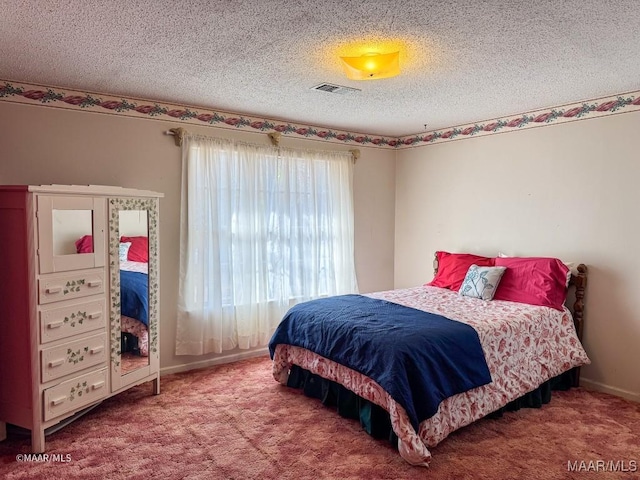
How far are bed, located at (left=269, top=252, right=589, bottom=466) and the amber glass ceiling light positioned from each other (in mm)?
1546

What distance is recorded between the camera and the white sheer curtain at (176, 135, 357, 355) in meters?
3.80

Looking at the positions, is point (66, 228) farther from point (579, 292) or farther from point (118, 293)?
point (579, 292)

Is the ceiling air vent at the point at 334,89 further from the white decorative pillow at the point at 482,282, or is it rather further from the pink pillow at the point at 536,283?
the pink pillow at the point at 536,283

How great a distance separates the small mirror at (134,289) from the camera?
2979 millimetres

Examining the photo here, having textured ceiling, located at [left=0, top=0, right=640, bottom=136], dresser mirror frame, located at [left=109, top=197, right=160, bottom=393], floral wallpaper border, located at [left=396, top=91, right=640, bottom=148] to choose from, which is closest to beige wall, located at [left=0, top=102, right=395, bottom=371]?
textured ceiling, located at [left=0, top=0, right=640, bottom=136]

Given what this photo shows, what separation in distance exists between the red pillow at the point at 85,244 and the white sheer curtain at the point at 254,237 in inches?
40.8

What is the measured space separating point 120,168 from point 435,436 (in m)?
2.97

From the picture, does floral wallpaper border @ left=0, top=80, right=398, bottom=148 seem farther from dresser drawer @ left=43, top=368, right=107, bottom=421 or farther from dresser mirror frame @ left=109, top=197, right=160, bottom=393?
dresser drawer @ left=43, top=368, right=107, bottom=421

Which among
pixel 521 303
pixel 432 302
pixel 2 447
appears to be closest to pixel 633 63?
pixel 521 303

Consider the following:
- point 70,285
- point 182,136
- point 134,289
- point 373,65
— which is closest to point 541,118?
point 373,65

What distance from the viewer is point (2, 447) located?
2547 millimetres

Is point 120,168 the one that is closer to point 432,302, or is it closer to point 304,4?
point 304,4

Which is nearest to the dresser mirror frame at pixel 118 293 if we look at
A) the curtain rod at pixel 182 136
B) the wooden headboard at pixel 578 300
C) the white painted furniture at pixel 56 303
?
the white painted furniture at pixel 56 303

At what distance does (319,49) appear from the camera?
7.93ft
